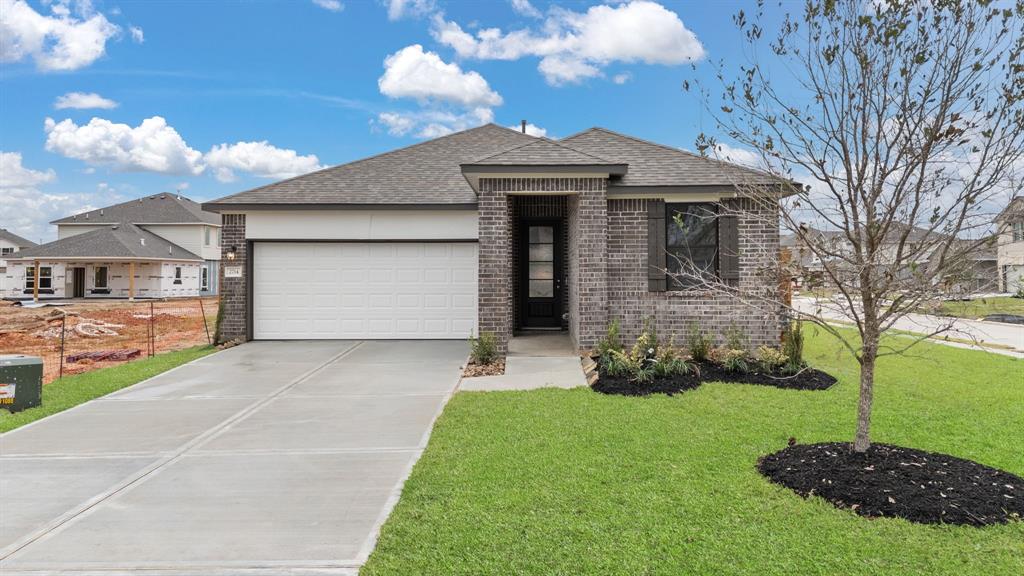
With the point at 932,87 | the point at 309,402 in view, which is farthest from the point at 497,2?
the point at 932,87

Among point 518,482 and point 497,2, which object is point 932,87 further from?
point 497,2

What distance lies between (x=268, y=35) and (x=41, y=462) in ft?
38.9

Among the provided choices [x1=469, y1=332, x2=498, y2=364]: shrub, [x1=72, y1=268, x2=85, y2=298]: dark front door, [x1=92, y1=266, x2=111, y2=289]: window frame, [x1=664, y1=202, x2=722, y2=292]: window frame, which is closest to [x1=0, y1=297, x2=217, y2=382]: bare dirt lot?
[x1=469, y1=332, x2=498, y2=364]: shrub

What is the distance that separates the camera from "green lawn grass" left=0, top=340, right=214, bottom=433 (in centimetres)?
646

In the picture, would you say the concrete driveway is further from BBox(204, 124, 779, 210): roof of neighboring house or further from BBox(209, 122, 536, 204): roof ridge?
BBox(209, 122, 536, 204): roof ridge

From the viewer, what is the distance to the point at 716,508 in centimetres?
361

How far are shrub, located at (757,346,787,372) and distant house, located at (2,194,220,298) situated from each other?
1367 inches

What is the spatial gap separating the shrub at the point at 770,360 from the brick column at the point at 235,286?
1016 centimetres

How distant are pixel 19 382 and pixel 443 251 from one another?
23.9ft

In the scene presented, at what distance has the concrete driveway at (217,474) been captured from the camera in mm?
3277

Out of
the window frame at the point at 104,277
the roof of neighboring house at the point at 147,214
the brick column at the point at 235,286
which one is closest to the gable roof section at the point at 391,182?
the brick column at the point at 235,286

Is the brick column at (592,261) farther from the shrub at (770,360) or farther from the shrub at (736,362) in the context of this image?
the shrub at (770,360)

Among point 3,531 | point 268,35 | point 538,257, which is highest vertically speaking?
point 268,35

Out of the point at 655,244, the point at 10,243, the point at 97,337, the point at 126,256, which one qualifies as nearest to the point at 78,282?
the point at 126,256
